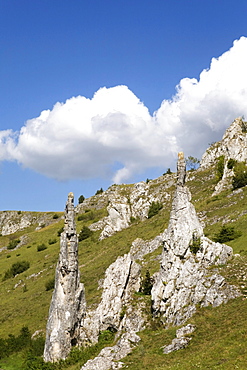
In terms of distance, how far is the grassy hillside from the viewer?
2711 centimetres

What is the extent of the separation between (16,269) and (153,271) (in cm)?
5572

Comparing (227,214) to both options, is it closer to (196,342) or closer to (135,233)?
(135,233)

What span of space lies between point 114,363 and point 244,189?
66696mm

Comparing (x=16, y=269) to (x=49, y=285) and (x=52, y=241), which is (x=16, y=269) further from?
(x=49, y=285)

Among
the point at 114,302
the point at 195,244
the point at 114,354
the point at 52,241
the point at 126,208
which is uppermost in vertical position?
the point at 126,208

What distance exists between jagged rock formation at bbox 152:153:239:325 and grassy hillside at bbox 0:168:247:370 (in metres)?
1.48

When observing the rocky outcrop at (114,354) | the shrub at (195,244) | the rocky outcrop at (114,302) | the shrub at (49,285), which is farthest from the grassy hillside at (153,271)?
the shrub at (195,244)

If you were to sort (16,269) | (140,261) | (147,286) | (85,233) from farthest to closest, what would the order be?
(85,233), (16,269), (140,261), (147,286)

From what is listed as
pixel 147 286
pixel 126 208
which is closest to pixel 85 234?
pixel 126 208

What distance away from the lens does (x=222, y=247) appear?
138ft

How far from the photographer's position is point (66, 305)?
3969 centimetres

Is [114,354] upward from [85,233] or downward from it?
downward

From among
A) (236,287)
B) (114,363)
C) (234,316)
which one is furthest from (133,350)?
(236,287)

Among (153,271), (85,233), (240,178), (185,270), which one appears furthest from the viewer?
(85,233)
